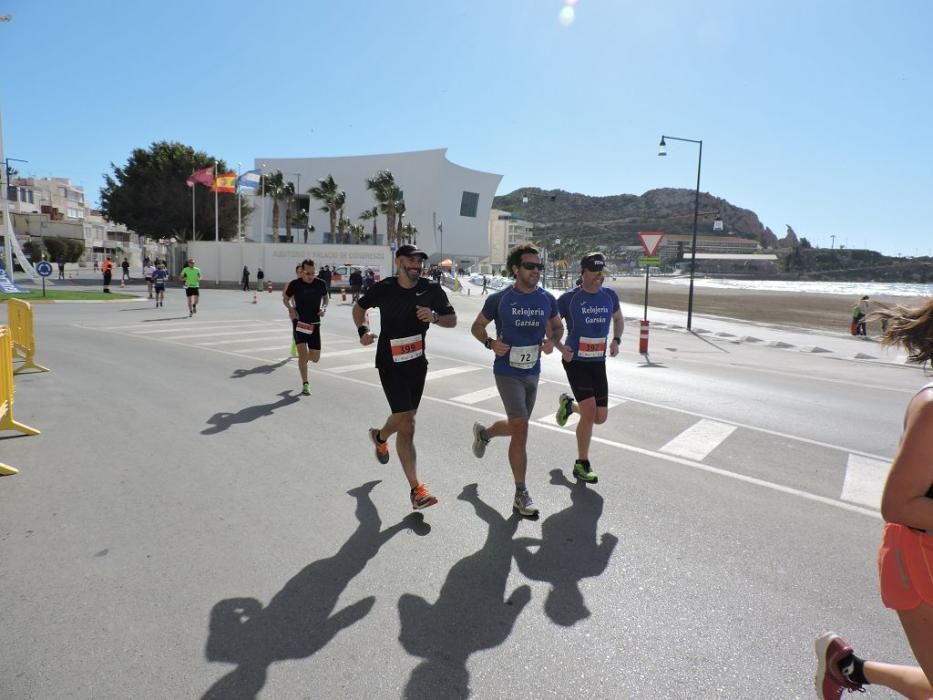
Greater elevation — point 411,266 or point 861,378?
point 411,266

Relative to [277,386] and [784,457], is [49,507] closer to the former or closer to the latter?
[277,386]

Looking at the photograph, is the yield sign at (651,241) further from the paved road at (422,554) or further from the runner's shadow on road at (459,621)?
the runner's shadow on road at (459,621)

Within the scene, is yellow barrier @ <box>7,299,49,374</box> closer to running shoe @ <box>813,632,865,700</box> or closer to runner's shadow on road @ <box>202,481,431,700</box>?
runner's shadow on road @ <box>202,481,431,700</box>

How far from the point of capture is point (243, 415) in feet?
23.2

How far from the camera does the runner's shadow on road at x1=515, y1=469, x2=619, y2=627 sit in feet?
10.4

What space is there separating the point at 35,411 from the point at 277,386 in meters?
2.92

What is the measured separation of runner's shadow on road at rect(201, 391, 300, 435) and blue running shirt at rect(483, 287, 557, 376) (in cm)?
353

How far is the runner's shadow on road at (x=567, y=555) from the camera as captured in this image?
3184 millimetres

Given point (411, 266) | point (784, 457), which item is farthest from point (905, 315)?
point (784, 457)

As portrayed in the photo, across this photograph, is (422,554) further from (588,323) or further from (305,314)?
(305,314)

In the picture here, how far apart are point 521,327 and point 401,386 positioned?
102cm

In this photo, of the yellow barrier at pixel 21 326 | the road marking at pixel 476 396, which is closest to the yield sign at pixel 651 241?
the road marking at pixel 476 396

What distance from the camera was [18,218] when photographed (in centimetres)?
7981

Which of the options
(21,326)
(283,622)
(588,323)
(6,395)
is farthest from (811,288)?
(283,622)
